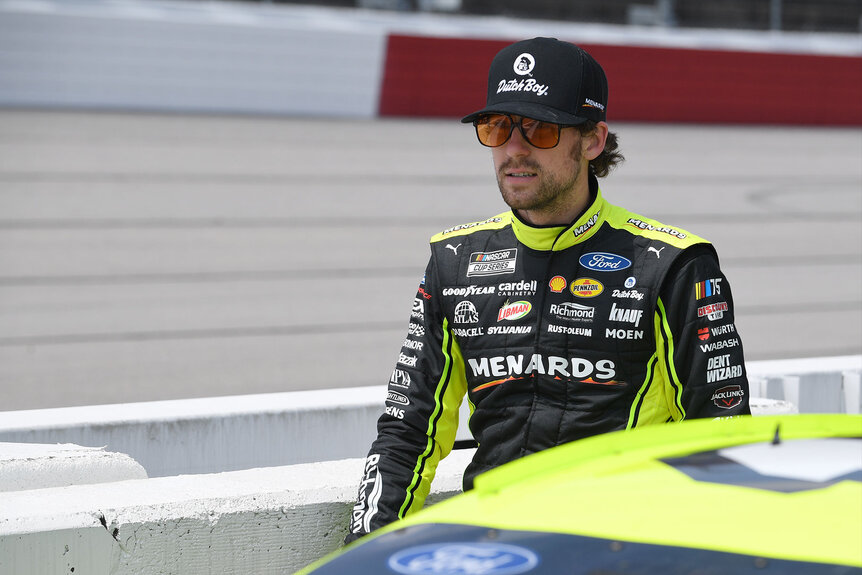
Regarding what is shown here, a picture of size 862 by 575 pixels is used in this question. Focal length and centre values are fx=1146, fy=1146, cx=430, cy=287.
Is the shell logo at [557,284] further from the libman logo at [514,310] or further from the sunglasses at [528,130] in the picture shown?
the sunglasses at [528,130]

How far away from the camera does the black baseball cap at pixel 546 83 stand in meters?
2.35

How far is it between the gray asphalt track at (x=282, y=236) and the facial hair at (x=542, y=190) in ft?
10.6

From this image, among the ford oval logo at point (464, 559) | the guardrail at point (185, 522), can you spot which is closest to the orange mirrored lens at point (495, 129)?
the guardrail at point (185, 522)

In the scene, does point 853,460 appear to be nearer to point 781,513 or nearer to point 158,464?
point 781,513

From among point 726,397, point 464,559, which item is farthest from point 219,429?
point 464,559

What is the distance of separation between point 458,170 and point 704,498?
32.6 feet

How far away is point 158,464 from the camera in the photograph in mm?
3234

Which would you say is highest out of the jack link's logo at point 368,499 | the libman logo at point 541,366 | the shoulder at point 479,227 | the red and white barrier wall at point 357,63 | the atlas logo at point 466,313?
the red and white barrier wall at point 357,63

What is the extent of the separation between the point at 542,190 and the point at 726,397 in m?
0.56

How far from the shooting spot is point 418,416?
8.09ft

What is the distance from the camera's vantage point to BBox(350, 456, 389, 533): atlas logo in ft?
7.62

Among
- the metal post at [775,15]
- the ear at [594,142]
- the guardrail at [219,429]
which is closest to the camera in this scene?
the ear at [594,142]

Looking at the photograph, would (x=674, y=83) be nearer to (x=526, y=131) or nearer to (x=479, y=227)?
(x=479, y=227)

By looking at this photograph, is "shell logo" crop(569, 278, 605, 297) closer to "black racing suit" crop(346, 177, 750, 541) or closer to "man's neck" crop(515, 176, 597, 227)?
"black racing suit" crop(346, 177, 750, 541)
